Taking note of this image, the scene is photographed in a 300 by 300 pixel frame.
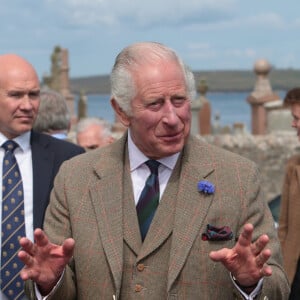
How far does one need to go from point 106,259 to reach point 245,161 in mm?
680

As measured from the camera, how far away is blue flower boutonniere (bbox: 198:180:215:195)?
3393mm

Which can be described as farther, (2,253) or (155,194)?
(2,253)

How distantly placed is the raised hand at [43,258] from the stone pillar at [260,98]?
41.1 ft

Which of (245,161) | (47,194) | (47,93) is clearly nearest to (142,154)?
(245,161)

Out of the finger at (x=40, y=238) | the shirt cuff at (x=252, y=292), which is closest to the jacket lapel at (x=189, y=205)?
the shirt cuff at (x=252, y=292)

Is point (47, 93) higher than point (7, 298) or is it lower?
higher

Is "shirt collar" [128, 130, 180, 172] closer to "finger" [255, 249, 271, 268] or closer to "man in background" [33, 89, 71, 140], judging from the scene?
"finger" [255, 249, 271, 268]

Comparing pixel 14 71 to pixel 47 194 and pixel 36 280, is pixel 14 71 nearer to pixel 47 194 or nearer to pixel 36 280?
pixel 47 194

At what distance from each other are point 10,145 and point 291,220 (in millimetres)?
2056

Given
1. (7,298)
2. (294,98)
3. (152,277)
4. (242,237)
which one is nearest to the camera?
(242,237)

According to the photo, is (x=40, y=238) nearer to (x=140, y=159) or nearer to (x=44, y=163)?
(x=140, y=159)

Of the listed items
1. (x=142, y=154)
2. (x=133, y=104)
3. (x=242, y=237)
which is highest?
(x=133, y=104)

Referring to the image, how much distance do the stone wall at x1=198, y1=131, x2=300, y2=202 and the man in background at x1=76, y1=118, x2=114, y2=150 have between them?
23.0 ft

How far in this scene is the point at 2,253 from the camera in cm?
436
